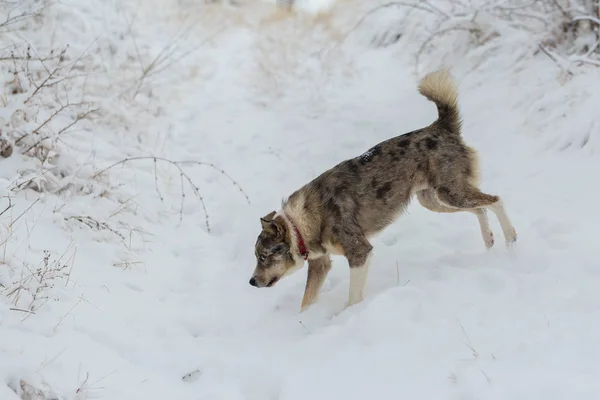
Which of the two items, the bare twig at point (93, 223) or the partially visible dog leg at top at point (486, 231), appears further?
the bare twig at point (93, 223)

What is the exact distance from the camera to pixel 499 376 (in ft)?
9.62

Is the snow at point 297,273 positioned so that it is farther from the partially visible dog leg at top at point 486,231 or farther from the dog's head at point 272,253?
the dog's head at point 272,253

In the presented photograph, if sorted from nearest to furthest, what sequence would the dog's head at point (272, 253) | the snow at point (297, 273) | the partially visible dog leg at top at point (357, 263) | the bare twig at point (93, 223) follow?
1. the snow at point (297, 273)
2. the partially visible dog leg at top at point (357, 263)
3. the dog's head at point (272, 253)
4. the bare twig at point (93, 223)

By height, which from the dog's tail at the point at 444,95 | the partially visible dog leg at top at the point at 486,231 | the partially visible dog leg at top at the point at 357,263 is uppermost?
the dog's tail at the point at 444,95

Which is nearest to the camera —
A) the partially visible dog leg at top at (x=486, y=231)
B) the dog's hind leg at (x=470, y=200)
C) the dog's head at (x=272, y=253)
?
the dog's head at (x=272, y=253)

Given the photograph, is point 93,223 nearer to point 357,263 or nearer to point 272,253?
point 272,253

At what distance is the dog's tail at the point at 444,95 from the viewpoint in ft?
15.6

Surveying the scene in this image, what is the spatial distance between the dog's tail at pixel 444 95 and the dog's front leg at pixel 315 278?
1583 mm

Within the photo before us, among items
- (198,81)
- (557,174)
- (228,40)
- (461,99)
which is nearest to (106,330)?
(557,174)

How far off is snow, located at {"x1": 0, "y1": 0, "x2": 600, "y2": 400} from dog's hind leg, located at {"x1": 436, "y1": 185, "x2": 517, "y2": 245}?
29 cm

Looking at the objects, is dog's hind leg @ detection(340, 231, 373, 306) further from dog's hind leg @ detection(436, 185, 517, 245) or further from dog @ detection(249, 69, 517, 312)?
dog's hind leg @ detection(436, 185, 517, 245)

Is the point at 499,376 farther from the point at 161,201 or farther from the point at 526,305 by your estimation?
the point at 161,201

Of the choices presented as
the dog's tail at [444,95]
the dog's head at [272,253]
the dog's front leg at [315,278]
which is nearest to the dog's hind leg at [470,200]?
the dog's tail at [444,95]

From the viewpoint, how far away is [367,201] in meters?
4.62
